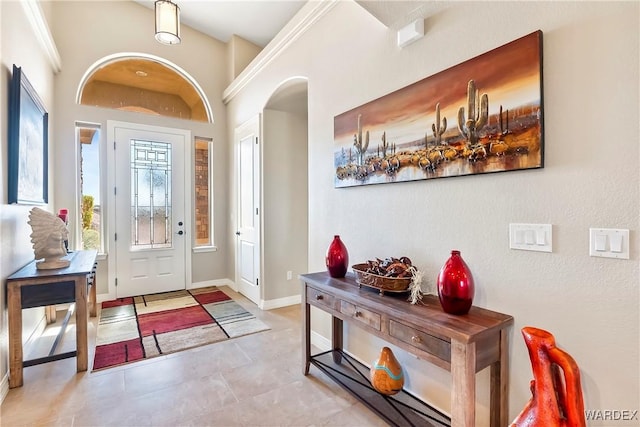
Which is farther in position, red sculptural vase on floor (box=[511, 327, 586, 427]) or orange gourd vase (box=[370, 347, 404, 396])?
orange gourd vase (box=[370, 347, 404, 396])

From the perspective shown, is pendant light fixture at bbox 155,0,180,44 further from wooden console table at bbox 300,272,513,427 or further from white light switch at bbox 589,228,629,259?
white light switch at bbox 589,228,629,259

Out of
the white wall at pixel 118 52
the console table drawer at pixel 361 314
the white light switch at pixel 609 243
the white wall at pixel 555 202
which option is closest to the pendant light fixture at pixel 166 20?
the white wall at pixel 118 52

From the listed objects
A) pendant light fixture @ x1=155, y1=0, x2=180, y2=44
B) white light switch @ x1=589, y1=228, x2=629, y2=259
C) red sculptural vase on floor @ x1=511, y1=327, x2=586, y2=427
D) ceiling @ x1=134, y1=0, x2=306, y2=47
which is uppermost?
ceiling @ x1=134, y1=0, x2=306, y2=47

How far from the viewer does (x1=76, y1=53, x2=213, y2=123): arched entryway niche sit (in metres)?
4.04

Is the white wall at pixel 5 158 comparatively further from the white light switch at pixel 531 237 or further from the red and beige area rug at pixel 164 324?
the white light switch at pixel 531 237

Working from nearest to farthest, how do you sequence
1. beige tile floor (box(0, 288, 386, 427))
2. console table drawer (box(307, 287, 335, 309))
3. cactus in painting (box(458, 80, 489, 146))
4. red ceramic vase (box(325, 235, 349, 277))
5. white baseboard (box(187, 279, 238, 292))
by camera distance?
cactus in painting (box(458, 80, 489, 146))
beige tile floor (box(0, 288, 386, 427))
console table drawer (box(307, 287, 335, 309))
red ceramic vase (box(325, 235, 349, 277))
white baseboard (box(187, 279, 238, 292))

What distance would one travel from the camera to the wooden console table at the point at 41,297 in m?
2.08

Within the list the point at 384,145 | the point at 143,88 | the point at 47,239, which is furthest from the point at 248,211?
the point at 384,145

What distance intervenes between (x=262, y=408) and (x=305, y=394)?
294mm

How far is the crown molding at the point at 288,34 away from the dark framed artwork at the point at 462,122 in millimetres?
1044

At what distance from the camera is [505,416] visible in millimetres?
1425

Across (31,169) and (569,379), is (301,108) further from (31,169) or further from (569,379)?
(569,379)

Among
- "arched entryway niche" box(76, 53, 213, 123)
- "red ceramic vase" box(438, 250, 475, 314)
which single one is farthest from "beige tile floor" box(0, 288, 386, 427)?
"arched entryway niche" box(76, 53, 213, 123)

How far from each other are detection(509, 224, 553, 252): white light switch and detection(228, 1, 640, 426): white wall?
3 centimetres
